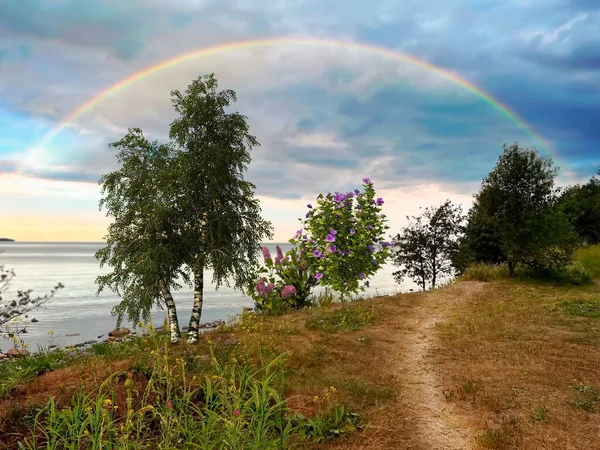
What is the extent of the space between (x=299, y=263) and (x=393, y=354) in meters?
6.96

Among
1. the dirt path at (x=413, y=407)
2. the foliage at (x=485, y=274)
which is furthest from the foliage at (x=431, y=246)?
the dirt path at (x=413, y=407)

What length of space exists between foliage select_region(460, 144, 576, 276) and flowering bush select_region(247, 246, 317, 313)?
10.1m

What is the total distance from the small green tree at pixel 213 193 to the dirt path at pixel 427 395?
4820mm

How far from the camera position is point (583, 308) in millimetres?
13273

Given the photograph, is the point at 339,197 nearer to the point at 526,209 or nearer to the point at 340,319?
the point at 340,319

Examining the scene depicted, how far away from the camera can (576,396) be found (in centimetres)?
657

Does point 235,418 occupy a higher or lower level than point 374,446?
higher

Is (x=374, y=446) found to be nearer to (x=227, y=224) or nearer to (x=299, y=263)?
(x=227, y=224)

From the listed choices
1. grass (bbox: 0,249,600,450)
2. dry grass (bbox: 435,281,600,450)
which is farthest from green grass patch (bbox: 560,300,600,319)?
dry grass (bbox: 435,281,600,450)

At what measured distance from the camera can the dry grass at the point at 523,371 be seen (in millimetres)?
5492

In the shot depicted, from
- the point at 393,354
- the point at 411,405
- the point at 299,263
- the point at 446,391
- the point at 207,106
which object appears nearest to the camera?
the point at 411,405

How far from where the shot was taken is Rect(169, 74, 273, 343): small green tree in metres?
11.1

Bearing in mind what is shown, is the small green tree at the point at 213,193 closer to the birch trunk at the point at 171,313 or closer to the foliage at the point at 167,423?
the birch trunk at the point at 171,313

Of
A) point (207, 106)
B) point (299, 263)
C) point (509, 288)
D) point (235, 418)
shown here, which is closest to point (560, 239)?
point (509, 288)
